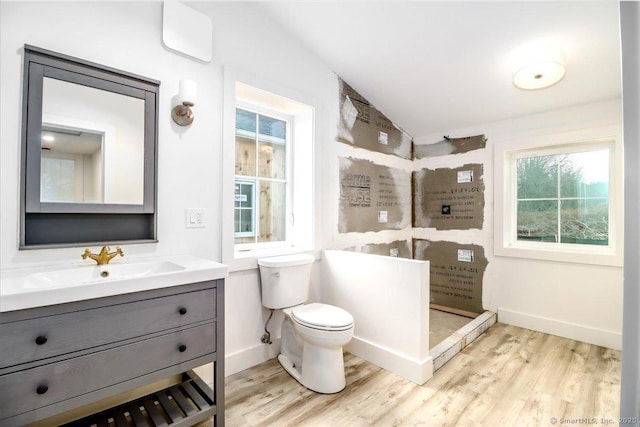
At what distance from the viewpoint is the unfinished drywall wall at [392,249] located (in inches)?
117

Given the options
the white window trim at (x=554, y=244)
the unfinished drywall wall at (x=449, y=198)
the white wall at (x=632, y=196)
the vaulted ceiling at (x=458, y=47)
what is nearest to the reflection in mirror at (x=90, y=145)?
the vaulted ceiling at (x=458, y=47)

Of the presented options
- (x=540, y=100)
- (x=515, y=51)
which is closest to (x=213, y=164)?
(x=515, y=51)

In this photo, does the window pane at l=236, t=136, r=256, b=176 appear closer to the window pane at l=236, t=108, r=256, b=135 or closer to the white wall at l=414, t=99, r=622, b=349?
the window pane at l=236, t=108, r=256, b=135

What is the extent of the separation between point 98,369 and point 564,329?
3.27m

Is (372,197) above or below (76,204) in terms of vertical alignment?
above

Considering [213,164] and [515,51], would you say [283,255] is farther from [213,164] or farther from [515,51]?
[515,51]

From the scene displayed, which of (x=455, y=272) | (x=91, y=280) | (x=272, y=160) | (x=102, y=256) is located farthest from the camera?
(x=455, y=272)

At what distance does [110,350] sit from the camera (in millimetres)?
1212

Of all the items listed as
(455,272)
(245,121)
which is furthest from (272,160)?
(455,272)

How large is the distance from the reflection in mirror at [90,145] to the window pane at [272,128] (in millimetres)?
958

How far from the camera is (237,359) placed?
205cm

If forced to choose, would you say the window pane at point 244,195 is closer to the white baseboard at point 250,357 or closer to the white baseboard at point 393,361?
the white baseboard at point 250,357

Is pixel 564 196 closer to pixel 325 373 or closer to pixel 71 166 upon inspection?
Answer: pixel 325 373

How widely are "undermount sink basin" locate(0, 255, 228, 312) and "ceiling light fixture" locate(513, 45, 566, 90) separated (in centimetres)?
243
